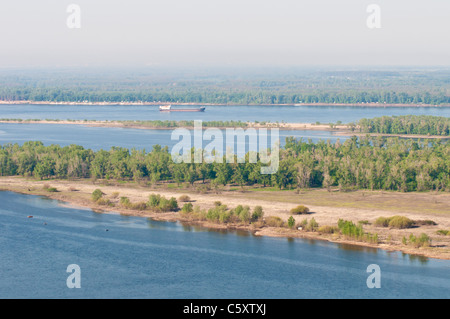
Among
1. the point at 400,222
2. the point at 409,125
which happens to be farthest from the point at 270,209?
the point at 409,125

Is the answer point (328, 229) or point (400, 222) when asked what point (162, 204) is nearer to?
point (328, 229)

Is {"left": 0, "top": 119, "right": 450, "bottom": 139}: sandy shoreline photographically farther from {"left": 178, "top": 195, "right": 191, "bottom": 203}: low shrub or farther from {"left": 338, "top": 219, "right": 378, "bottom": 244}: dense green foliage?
{"left": 338, "top": 219, "right": 378, "bottom": 244}: dense green foliage

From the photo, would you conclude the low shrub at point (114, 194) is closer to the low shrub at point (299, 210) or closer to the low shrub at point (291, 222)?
the low shrub at point (299, 210)

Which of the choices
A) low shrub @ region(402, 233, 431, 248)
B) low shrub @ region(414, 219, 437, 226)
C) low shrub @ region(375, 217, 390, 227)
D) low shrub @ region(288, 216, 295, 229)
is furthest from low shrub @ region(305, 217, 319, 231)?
low shrub @ region(414, 219, 437, 226)

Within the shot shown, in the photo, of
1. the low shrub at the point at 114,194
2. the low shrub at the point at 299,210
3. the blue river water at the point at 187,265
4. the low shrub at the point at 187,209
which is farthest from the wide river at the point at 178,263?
the low shrub at the point at 299,210
